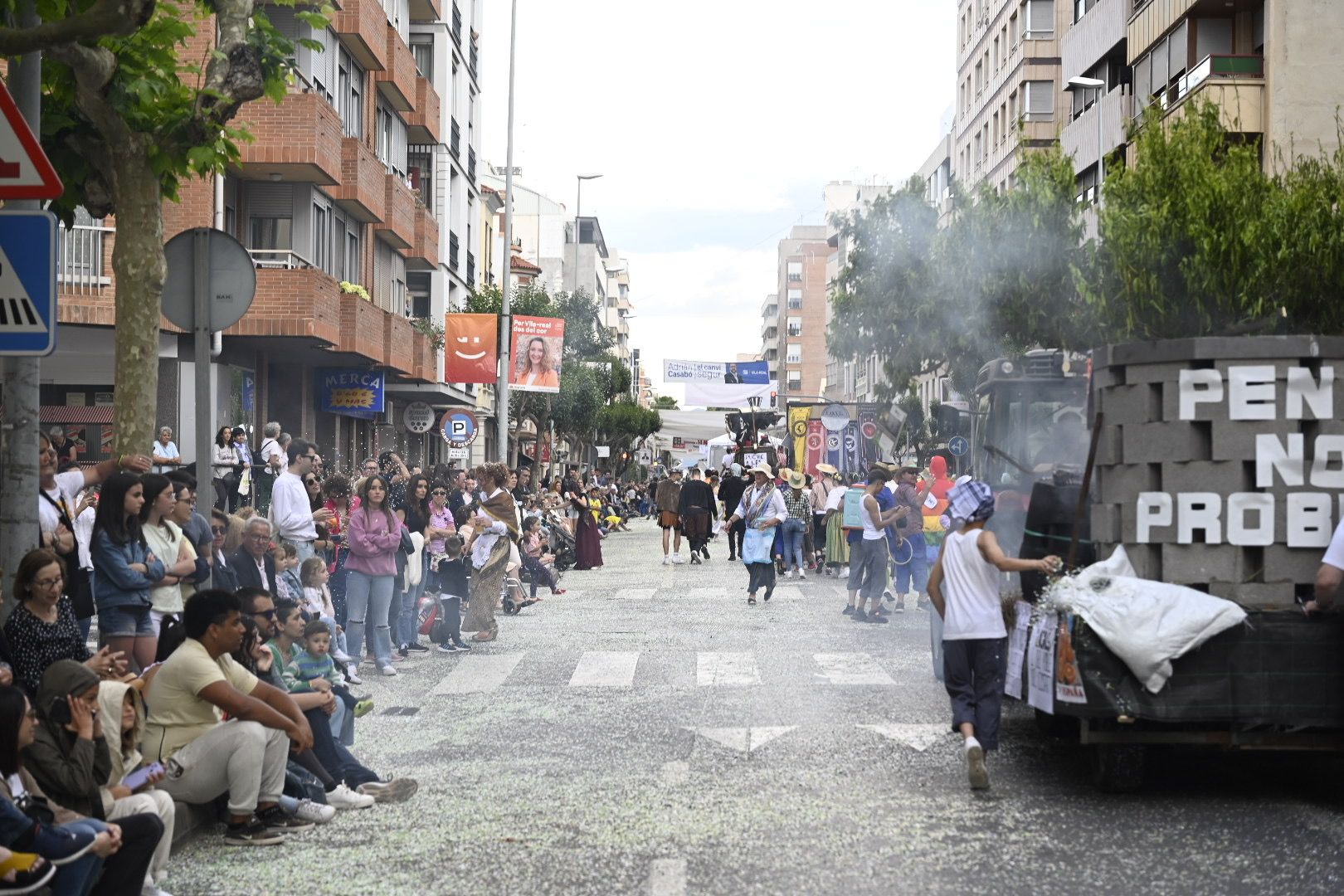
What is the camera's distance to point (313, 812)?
8062mm

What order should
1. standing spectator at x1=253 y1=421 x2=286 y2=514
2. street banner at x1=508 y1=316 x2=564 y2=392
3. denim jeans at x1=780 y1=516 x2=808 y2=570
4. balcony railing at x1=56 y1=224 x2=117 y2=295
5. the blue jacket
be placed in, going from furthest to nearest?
street banner at x1=508 y1=316 x2=564 y2=392, denim jeans at x1=780 y1=516 x2=808 y2=570, balcony railing at x1=56 y1=224 x2=117 y2=295, standing spectator at x1=253 y1=421 x2=286 y2=514, the blue jacket

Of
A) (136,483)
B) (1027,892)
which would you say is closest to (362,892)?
(1027,892)

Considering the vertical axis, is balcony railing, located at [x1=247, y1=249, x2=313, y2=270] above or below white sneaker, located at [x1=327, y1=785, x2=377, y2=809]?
above

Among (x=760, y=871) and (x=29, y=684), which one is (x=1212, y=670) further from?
(x=29, y=684)

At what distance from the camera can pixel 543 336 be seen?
3997cm

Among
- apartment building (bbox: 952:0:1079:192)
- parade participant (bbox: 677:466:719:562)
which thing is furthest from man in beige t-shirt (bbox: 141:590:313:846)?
apartment building (bbox: 952:0:1079:192)

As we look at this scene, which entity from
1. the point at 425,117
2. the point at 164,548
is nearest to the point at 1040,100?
the point at 425,117

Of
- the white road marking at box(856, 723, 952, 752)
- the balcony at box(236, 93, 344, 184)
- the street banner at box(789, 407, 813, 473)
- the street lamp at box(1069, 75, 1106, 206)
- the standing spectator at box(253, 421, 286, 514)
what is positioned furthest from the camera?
the street banner at box(789, 407, 813, 473)

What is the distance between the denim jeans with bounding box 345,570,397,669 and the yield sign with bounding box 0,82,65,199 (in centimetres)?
868

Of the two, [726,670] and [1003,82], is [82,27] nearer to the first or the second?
[726,670]

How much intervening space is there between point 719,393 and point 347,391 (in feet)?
76.1

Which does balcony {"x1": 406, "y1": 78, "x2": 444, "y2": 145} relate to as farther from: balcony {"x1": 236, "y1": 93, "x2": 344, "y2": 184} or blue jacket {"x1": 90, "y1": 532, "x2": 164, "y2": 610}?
blue jacket {"x1": 90, "y1": 532, "x2": 164, "y2": 610}

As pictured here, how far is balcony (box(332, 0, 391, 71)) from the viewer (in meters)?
31.9

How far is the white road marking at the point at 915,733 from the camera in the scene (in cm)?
1040
